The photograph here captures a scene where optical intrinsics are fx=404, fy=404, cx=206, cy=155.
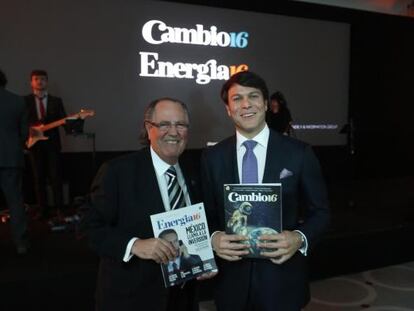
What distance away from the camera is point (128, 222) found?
4.39 feet

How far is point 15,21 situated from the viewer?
518 centimetres

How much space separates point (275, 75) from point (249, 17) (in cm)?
106

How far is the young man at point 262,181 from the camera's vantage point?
1288 millimetres

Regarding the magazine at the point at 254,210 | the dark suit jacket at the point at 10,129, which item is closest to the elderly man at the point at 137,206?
the magazine at the point at 254,210

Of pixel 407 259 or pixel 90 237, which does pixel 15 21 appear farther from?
pixel 407 259

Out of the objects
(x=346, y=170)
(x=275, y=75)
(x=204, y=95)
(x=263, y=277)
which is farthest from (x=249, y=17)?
(x=263, y=277)

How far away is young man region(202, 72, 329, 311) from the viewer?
129cm

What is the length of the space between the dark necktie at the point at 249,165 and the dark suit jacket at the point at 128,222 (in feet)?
0.97

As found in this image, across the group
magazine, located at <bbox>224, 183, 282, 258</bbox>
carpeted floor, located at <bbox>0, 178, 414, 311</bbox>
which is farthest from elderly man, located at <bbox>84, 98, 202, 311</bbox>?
carpeted floor, located at <bbox>0, 178, 414, 311</bbox>

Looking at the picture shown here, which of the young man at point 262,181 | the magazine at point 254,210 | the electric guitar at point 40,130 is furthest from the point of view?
the electric guitar at point 40,130

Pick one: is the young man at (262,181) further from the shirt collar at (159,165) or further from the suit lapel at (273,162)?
the shirt collar at (159,165)

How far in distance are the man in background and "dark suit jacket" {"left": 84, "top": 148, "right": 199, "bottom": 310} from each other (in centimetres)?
220

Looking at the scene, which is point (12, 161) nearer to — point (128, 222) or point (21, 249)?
point (21, 249)

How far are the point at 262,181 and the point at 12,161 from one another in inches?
101
